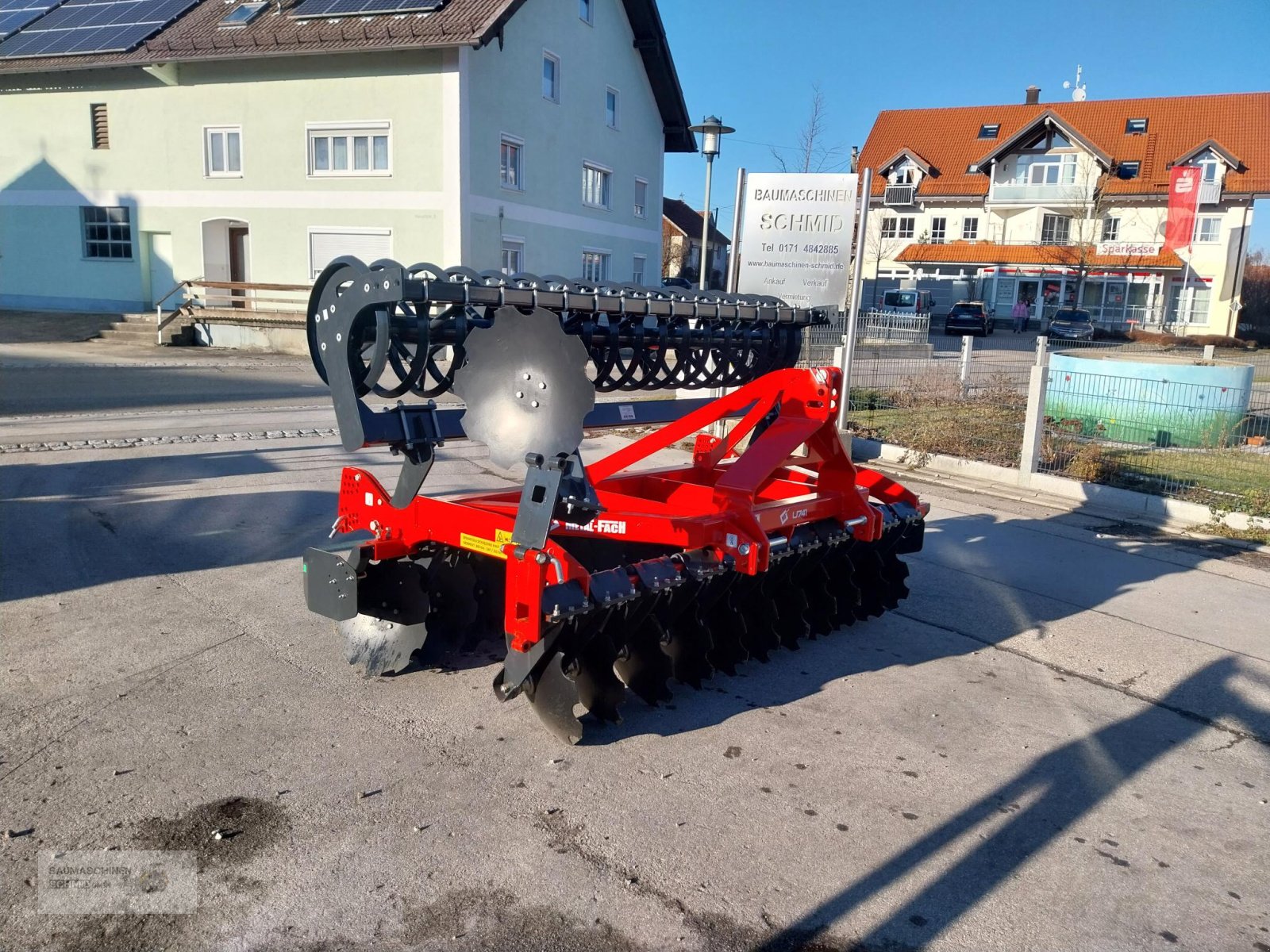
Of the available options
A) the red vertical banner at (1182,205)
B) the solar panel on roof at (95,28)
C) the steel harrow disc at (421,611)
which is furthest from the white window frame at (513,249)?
the red vertical banner at (1182,205)

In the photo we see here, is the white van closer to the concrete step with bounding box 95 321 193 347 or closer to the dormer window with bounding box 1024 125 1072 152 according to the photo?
the dormer window with bounding box 1024 125 1072 152

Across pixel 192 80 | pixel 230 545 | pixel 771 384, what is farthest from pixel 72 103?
pixel 771 384

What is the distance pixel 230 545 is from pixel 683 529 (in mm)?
3796

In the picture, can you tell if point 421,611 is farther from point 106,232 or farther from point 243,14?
point 106,232

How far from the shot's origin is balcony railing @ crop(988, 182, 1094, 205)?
1839 inches

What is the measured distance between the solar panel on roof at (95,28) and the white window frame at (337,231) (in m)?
6.09

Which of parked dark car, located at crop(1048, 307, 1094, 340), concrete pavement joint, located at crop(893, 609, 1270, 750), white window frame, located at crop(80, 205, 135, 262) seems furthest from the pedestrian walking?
concrete pavement joint, located at crop(893, 609, 1270, 750)

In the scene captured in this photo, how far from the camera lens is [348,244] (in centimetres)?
2372

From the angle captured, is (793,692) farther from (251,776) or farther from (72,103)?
(72,103)

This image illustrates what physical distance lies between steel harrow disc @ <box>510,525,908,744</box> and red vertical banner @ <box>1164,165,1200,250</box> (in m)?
37.1

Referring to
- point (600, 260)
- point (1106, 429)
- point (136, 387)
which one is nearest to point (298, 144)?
point (600, 260)

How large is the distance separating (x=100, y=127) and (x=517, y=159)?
1063 cm

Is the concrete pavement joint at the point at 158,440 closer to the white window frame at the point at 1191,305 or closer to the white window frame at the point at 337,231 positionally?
the white window frame at the point at 337,231

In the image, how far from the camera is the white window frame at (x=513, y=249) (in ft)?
79.7
